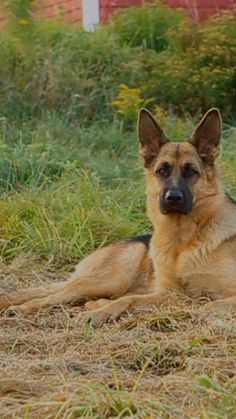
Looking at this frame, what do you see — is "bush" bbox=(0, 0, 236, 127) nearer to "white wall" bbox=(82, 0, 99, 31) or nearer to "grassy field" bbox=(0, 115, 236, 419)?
"grassy field" bbox=(0, 115, 236, 419)

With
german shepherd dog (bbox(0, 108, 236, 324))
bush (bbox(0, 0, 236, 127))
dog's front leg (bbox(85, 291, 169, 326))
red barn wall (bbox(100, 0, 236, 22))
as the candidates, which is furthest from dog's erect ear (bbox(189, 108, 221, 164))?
red barn wall (bbox(100, 0, 236, 22))

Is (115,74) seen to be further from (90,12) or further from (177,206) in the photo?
(177,206)

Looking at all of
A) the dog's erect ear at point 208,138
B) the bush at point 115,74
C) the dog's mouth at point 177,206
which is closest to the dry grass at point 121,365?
the dog's mouth at point 177,206

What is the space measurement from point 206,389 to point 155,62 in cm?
862

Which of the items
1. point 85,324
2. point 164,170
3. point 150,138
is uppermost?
point 150,138

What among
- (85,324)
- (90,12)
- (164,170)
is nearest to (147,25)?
(90,12)

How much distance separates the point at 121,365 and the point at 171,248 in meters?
2.22

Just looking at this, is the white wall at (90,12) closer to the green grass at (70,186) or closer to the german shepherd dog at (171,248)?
the green grass at (70,186)

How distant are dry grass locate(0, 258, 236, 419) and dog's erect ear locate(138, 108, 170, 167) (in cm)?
116

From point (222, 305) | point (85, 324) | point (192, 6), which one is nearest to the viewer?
point (85, 324)

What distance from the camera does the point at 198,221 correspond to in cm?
725

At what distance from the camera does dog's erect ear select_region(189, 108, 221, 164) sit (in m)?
7.30

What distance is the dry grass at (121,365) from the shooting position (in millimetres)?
4125

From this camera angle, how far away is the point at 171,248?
7.30 meters
